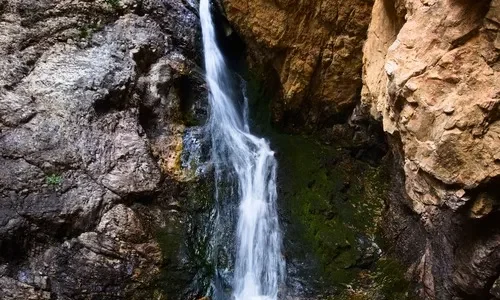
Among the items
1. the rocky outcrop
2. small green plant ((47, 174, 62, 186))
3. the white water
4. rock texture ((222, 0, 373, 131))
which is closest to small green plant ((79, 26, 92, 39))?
the white water

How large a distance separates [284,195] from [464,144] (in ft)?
14.6

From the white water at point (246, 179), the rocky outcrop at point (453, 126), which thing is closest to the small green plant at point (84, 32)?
the white water at point (246, 179)

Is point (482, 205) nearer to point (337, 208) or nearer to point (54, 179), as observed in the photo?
point (337, 208)

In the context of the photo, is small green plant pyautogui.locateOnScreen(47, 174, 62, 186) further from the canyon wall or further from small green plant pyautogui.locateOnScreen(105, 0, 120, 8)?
the canyon wall

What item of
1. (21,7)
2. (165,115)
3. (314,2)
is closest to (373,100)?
(314,2)

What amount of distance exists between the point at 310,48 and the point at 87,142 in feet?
14.8

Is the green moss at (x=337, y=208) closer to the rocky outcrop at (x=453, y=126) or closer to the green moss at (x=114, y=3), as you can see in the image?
the rocky outcrop at (x=453, y=126)

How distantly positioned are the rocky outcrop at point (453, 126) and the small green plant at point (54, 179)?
5086 millimetres

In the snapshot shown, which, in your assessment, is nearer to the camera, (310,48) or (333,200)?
(333,200)

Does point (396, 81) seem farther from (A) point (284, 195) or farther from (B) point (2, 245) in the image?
(B) point (2, 245)

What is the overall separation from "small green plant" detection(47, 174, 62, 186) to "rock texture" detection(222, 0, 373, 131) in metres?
4.71

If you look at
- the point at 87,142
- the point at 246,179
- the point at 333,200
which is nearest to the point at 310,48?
the point at 246,179

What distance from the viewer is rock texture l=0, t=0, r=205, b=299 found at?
21.0 feet

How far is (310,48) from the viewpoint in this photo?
8.50 meters
